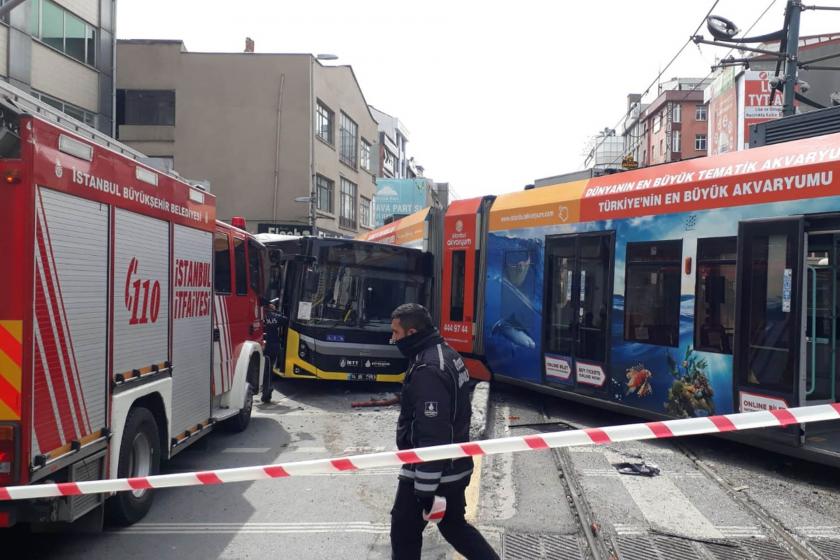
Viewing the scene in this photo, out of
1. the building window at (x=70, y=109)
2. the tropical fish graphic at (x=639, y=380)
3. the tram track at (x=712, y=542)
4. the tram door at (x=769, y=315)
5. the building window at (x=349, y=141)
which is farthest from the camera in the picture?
the building window at (x=349, y=141)

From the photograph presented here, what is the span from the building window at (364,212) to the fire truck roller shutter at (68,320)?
39527mm

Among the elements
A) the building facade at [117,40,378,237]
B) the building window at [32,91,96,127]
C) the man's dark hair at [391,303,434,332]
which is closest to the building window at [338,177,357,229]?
the building facade at [117,40,378,237]

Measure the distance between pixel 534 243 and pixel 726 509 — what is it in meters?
5.03

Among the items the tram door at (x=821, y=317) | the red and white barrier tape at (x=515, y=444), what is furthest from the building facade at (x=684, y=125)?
the red and white barrier tape at (x=515, y=444)

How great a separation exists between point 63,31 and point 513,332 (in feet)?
67.5

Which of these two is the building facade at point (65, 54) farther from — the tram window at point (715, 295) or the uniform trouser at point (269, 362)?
the tram window at point (715, 295)

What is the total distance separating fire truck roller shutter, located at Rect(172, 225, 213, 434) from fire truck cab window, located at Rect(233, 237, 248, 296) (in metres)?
1.49

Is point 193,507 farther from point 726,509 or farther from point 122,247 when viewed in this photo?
point 726,509

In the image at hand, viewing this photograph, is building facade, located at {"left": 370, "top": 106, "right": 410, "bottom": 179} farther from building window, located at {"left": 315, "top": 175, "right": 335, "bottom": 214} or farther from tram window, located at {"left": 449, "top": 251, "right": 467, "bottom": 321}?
tram window, located at {"left": 449, "top": 251, "right": 467, "bottom": 321}

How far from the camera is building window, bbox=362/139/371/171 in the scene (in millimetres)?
44250

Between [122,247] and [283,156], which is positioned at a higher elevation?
[283,156]

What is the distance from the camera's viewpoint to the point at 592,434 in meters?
3.64

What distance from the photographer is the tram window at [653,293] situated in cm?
770

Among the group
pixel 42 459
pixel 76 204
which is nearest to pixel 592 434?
pixel 42 459
